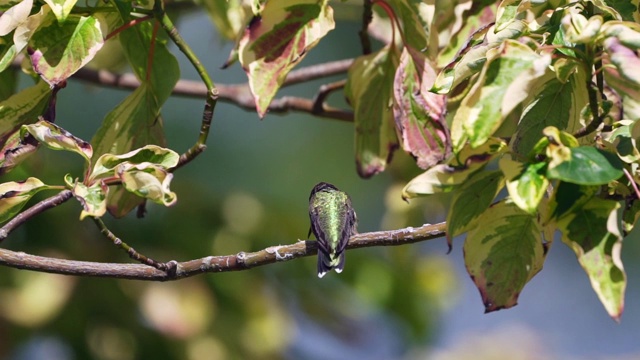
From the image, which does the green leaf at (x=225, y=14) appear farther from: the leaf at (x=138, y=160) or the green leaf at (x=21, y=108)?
the leaf at (x=138, y=160)

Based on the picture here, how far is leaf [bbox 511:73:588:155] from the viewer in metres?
1.04

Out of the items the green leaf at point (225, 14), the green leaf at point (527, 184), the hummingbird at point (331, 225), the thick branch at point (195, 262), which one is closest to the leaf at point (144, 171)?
the thick branch at point (195, 262)

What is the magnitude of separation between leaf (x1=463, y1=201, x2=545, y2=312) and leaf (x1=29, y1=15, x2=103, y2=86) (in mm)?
504

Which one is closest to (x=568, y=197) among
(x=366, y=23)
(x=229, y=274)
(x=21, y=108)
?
(x=366, y=23)

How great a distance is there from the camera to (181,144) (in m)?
2.72

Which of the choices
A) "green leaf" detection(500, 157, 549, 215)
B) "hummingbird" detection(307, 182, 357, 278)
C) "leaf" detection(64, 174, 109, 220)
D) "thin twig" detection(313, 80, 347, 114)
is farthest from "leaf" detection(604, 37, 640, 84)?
"thin twig" detection(313, 80, 347, 114)

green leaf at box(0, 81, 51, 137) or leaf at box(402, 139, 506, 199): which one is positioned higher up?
leaf at box(402, 139, 506, 199)

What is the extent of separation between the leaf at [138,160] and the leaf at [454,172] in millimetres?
260

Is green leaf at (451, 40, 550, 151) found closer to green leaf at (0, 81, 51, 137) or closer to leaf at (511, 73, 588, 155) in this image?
leaf at (511, 73, 588, 155)

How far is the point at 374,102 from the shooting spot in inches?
54.6

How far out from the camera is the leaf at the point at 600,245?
34.3 inches

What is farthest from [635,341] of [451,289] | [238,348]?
[238,348]

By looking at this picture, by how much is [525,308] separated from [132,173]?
3.41 metres

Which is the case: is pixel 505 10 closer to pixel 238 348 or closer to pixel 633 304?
pixel 238 348
